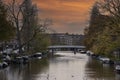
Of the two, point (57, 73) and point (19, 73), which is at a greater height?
point (19, 73)

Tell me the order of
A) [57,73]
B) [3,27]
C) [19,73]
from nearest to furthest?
[19,73] < [57,73] < [3,27]

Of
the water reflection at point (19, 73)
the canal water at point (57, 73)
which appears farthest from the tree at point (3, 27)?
the water reflection at point (19, 73)

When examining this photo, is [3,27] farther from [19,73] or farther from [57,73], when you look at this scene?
[57,73]

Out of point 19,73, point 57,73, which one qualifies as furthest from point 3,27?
point 57,73

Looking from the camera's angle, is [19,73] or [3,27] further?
[3,27]

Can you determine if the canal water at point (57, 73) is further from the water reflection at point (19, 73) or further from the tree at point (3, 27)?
the tree at point (3, 27)

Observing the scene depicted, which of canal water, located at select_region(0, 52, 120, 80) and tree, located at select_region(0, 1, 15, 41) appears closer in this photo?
canal water, located at select_region(0, 52, 120, 80)

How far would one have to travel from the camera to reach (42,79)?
214ft

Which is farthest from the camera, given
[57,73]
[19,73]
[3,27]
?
[3,27]

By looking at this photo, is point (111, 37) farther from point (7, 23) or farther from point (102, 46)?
point (7, 23)

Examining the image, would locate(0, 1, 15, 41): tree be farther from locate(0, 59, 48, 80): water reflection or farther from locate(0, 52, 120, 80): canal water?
locate(0, 59, 48, 80): water reflection

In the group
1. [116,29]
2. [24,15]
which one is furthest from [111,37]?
[24,15]

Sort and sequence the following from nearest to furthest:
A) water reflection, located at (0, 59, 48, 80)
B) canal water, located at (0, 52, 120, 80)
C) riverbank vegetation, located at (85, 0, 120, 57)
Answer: water reflection, located at (0, 59, 48, 80), canal water, located at (0, 52, 120, 80), riverbank vegetation, located at (85, 0, 120, 57)

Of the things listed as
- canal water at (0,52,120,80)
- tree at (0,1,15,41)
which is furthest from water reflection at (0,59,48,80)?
tree at (0,1,15,41)
